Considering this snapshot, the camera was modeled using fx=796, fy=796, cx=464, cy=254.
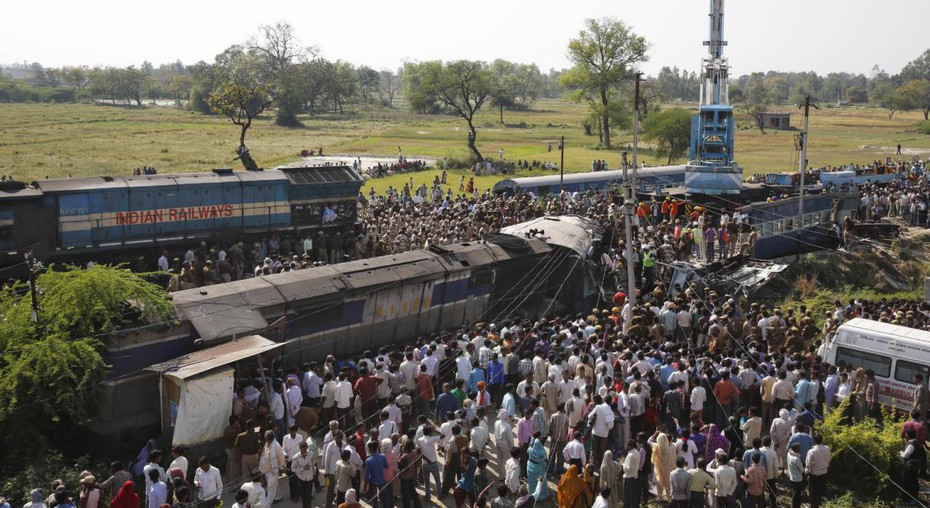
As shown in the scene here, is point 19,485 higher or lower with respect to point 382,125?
lower

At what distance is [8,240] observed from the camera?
23.4m


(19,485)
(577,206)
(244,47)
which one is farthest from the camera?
(244,47)

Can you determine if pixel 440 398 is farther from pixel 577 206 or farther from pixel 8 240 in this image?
pixel 577 206

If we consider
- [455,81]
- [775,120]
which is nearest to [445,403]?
[455,81]

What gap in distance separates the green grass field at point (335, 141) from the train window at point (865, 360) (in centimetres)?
3638

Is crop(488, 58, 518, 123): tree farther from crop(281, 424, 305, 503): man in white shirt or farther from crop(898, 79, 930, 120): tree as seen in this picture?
crop(898, 79, 930, 120): tree

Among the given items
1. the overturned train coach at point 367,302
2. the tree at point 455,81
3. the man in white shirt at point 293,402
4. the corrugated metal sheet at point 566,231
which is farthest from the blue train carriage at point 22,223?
the tree at point 455,81

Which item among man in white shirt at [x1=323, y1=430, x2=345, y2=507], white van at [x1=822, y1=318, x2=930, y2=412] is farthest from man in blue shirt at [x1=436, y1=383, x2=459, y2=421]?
white van at [x1=822, y1=318, x2=930, y2=412]

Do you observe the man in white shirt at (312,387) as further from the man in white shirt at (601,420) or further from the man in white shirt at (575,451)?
the man in white shirt at (575,451)

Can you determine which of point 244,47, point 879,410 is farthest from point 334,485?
point 244,47

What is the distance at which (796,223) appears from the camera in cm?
3284

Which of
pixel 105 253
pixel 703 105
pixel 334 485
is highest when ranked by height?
pixel 703 105

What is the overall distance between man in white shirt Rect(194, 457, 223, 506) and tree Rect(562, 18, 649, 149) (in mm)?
73668

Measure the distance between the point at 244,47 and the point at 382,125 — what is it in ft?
114
